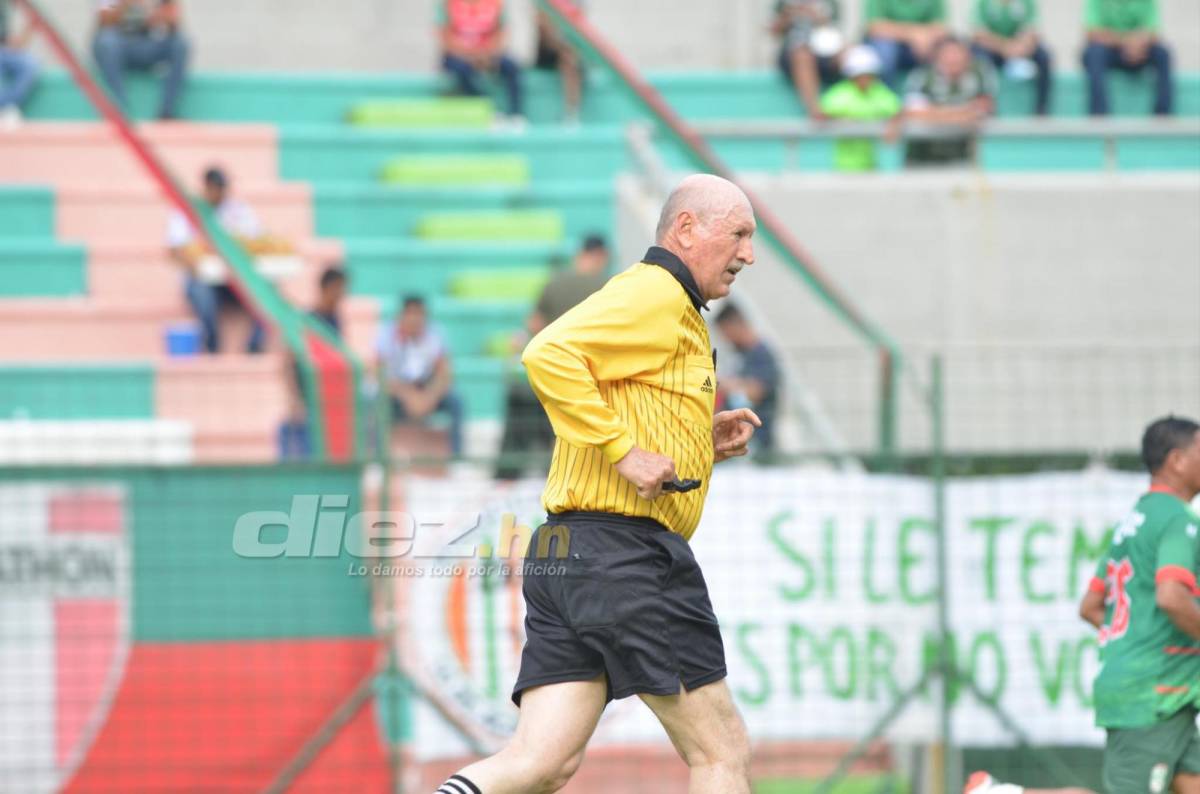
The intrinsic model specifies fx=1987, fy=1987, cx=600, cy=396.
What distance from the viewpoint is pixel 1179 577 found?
7.00m

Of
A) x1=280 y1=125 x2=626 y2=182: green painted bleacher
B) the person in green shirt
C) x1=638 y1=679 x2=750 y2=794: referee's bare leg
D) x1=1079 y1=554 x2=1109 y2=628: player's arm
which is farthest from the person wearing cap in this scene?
x1=638 y1=679 x2=750 y2=794: referee's bare leg

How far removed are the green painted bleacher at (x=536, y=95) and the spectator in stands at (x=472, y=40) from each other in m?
0.31

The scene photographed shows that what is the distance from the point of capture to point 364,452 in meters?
9.88

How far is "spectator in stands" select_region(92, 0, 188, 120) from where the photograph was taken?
48.4ft

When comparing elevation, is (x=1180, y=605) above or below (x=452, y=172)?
below

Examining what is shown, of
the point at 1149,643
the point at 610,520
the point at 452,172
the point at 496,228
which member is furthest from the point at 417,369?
the point at 610,520

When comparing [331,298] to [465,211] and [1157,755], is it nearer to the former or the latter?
[465,211]

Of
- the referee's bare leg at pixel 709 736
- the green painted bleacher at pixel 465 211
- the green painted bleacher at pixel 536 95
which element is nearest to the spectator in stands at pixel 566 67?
the green painted bleacher at pixel 536 95

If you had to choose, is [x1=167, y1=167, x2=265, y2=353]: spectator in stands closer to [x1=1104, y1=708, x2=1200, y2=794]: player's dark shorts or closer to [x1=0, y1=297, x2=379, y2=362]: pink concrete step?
[x1=0, y1=297, x2=379, y2=362]: pink concrete step

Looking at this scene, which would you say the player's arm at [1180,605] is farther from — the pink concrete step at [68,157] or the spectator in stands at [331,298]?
the pink concrete step at [68,157]

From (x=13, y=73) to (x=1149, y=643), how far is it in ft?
32.8

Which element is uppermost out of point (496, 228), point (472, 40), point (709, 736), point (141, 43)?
point (141, 43)

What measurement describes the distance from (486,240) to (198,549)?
491 centimetres

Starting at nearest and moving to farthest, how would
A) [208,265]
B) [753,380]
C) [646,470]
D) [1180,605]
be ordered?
[646,470], [1180,605], [753,380], [208,265]
